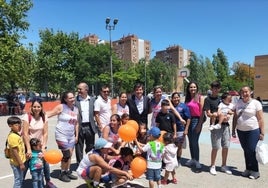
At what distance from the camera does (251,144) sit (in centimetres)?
579

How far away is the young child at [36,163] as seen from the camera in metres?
4.67

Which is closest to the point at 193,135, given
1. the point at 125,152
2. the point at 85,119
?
the point at 125,152

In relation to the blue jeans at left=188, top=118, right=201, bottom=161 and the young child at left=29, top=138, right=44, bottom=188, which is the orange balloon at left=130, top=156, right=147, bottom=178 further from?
the blue jeans at left=188, top=118, right=201, bottom=161

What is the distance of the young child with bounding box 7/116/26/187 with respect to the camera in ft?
14.1

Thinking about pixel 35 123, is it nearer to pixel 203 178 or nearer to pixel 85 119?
pixel 85 119

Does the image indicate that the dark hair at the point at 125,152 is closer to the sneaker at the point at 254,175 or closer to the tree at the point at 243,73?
the sneaker at the point at 254,175

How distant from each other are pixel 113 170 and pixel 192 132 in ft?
7.75

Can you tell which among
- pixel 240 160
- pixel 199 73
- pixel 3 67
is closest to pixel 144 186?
pixel 240 160

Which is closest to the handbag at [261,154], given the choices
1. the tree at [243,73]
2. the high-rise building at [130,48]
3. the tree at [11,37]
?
the tree at [11,37]

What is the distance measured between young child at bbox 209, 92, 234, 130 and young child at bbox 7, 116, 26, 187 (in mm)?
3642

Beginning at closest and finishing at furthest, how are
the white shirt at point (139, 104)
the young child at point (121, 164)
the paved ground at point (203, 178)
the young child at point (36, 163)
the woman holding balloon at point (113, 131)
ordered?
1. the young child at point (36, 163)
2. the young child at point (121, 164)
3. the paved ground at point (203, 178)
4. the woman holding balloon at point (113, 131)
5. the white shirt at point (139, 104)

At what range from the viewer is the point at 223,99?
621 cm

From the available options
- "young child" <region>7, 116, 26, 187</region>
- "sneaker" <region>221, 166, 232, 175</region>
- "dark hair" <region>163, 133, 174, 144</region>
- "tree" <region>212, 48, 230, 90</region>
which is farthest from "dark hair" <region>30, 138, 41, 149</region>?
"tree" <region>212, 48, 230, 90</region>

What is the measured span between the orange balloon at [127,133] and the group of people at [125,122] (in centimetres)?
28
